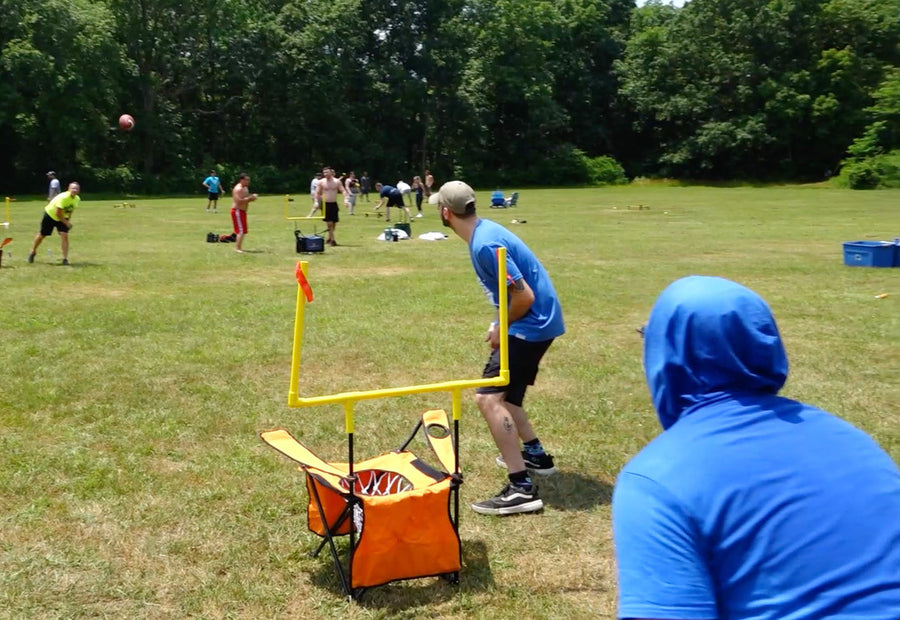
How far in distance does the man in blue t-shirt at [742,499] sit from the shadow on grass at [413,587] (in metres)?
2.78

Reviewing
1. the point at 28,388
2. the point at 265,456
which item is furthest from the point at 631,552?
the point at 28,388

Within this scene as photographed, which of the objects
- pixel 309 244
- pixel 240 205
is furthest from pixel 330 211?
pixel 240 205

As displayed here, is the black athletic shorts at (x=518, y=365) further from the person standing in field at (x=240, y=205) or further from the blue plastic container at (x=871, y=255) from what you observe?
the person standing in field at (x=240, y=205)

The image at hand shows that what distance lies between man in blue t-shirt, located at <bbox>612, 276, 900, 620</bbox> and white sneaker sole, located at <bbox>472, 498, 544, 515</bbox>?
11.9 ft

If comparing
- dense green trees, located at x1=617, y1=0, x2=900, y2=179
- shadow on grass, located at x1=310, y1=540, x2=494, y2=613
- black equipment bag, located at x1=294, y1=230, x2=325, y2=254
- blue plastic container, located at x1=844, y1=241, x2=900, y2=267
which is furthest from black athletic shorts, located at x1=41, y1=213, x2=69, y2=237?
dense green trees, located at x1=617, y1=0, x2=900, y2=179

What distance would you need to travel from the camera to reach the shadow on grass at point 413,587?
4.43 meters

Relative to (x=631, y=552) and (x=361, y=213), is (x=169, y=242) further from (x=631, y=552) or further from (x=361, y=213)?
(x=631, y=552)

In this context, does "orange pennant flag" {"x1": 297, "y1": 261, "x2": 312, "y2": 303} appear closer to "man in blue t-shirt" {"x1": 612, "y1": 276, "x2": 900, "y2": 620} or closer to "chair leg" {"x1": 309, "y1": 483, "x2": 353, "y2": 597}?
"chair leg" {"x1": 309, "y1": 483, "x2": 353, "y2": 597}

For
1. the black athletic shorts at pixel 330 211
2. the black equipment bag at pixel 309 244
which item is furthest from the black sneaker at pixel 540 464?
the black athletic shorts at pixel 330 211

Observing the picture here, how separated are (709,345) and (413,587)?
10.2 feet

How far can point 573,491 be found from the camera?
5879mm

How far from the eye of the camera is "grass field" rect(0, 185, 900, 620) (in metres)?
4.62

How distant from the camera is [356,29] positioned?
60.1 meters

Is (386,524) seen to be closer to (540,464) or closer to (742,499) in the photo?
(540,464)
